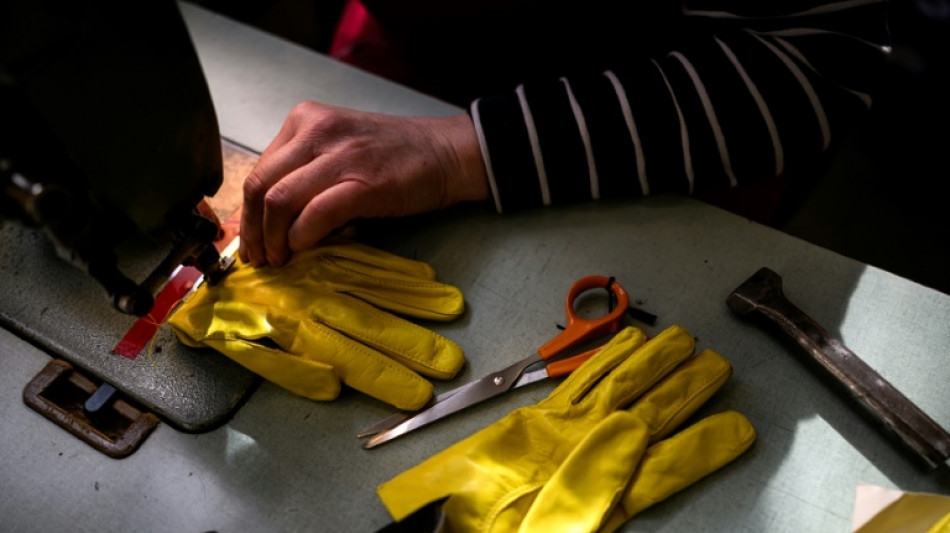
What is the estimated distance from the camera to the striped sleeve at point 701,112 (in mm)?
930

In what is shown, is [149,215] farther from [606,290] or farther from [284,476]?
[606,290]

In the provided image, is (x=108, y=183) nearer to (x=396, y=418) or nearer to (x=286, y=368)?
(x=286, y=368)

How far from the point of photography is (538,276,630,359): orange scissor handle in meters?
0.85

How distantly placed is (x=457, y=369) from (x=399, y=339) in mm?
85

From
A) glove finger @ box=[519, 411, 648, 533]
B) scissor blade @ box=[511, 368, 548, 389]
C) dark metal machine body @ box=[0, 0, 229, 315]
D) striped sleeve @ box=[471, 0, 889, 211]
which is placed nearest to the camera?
dark metal machine body @ box=[0, 0, 229, 315]

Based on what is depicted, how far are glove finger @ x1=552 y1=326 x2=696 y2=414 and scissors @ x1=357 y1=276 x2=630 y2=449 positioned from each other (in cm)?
4

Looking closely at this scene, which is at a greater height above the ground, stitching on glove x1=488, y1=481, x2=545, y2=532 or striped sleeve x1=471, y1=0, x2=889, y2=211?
striped sleeve x1=471, y1=0, x2=889, y2=211

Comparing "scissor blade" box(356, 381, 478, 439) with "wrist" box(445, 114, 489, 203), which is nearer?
"scissor blade" box(356, 381, 478, 439)

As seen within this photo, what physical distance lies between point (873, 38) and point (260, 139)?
3.15ft

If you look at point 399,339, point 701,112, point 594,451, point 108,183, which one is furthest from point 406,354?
point 701,112

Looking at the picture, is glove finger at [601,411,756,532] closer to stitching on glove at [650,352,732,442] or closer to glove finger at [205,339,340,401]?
stitching on glove at [650,352,732,442]

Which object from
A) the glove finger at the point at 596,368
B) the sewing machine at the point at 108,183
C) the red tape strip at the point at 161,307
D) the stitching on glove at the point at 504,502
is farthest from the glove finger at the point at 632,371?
the red tape strip at the point at 161,307

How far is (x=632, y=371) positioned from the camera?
79cm

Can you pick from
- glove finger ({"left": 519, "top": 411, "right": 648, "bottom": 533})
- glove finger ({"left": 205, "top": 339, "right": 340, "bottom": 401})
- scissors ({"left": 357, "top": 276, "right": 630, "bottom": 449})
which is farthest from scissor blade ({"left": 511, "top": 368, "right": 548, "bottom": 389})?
glove finger ({"left": 205, "top": 339, "right": 340, "bottom": 401})
